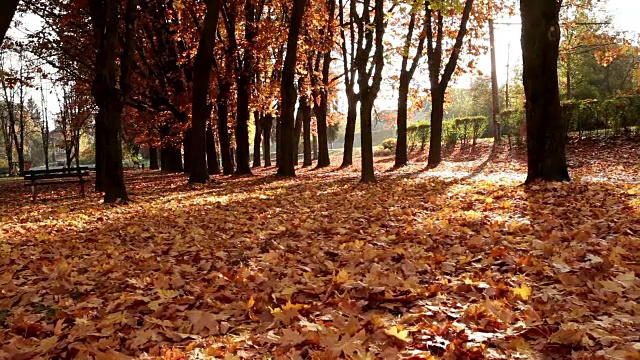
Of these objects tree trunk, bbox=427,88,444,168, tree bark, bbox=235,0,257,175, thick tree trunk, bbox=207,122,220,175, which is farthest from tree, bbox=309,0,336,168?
tree trunk, bbox=427,88,444,168

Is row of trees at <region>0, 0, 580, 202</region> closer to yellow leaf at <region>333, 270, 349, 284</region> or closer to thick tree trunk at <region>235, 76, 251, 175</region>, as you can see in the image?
thick tree trunk at <region>235, 76, 251, 175</region>

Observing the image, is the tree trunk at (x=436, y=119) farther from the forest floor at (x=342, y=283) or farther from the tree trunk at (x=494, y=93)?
the forest floor at (x=342, y=283)

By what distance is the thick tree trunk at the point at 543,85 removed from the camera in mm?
8641

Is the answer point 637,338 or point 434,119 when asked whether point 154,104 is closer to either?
point 434,119

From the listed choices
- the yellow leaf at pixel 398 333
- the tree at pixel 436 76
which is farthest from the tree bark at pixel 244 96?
the yellow leaf at pixel 398 333

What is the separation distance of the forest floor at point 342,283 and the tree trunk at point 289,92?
27.9 feet

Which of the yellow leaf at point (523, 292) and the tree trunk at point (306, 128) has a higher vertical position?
the tree trunk at point (306, 128)

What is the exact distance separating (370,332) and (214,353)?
0.90m

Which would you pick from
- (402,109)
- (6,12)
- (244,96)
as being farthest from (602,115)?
(6,12)

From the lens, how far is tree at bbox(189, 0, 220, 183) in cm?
1433

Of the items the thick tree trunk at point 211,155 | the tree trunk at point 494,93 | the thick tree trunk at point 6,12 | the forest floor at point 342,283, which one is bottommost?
the forest floor at point 342,283

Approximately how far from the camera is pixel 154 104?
20.4 metres

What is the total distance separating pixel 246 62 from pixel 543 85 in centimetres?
1301

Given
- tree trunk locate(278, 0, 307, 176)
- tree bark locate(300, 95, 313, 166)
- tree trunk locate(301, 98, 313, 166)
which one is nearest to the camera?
tree trunk locate(278, 0, 307, 176)
